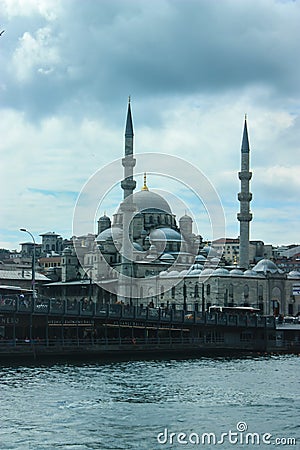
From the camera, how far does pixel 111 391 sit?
143ft

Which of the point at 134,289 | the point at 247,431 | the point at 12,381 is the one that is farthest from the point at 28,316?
the point at 134,289

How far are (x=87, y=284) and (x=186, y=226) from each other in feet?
73.8

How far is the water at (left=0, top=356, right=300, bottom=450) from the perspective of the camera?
32.3 m

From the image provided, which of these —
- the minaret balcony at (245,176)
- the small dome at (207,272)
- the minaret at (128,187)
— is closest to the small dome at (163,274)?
the small dome at (207,272)

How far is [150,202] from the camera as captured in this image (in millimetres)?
134000

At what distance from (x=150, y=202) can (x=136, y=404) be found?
312 feet

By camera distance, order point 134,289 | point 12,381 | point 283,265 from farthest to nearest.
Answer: point 283,265, point 134,289, point 12,381

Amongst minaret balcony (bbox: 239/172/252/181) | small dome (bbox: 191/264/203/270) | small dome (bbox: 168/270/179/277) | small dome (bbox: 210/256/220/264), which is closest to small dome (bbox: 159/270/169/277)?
small dome (bbox: 168/270/179/277)

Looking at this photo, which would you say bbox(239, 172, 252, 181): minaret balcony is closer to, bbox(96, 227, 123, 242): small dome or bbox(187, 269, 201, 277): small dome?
bbox(187, 269, 201, 277): small dome

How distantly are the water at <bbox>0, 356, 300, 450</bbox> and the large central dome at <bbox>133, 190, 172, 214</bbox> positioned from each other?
249 feet

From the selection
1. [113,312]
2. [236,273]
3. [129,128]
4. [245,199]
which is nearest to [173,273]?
[236,273]

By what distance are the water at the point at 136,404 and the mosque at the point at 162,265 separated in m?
49.6

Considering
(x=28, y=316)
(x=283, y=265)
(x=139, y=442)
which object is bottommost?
(x=139, y=442)

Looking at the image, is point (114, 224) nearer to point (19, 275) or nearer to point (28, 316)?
point (19, 275)
